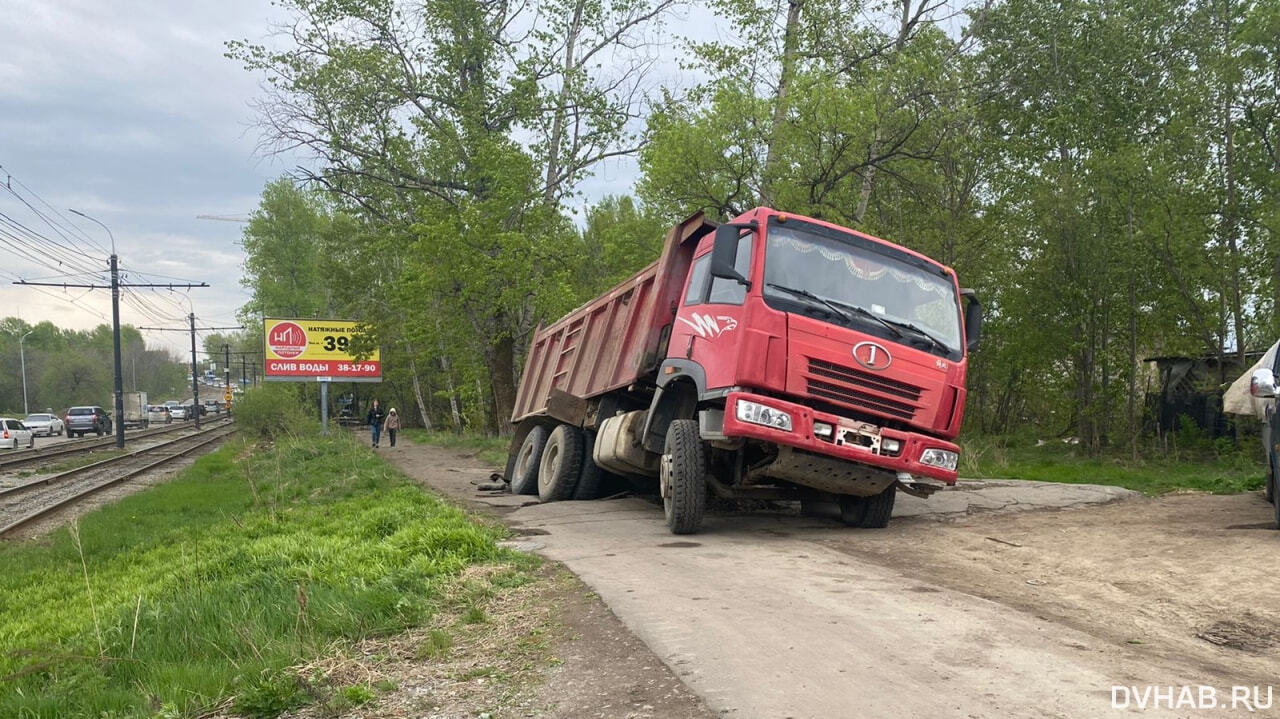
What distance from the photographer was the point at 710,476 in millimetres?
8734

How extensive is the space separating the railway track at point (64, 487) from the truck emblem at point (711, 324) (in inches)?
440

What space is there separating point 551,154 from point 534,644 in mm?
24570

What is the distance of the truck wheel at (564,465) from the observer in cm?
1215

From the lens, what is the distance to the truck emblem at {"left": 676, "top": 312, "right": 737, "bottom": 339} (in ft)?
26.6

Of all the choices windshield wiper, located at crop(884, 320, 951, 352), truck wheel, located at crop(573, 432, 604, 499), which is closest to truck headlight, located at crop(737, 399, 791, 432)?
windshield wiper, located at crop(884, 320, 951, 352)

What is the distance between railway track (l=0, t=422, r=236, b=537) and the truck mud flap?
38.9 feet

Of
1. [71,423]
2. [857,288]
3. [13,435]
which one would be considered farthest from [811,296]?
[71,423]

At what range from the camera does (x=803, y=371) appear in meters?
7.76

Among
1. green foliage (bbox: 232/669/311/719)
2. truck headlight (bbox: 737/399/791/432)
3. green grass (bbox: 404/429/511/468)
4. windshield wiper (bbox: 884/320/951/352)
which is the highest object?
windshield wiper (bbox: 884/320/951/352)

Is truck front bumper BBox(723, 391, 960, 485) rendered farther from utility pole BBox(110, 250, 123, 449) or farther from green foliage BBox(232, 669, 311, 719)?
utility pole BBox(110, 250, 123, 449)

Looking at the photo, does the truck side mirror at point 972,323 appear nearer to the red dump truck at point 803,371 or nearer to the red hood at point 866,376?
the red dump truck at point 803,371

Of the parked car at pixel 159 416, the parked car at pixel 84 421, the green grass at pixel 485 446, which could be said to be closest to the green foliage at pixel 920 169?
the green grass at pixel 485 446

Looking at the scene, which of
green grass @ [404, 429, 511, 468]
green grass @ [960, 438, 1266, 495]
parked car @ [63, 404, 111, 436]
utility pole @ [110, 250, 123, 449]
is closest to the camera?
green grass @ [960, 438, 1266, 495]

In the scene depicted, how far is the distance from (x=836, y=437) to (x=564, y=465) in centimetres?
517
